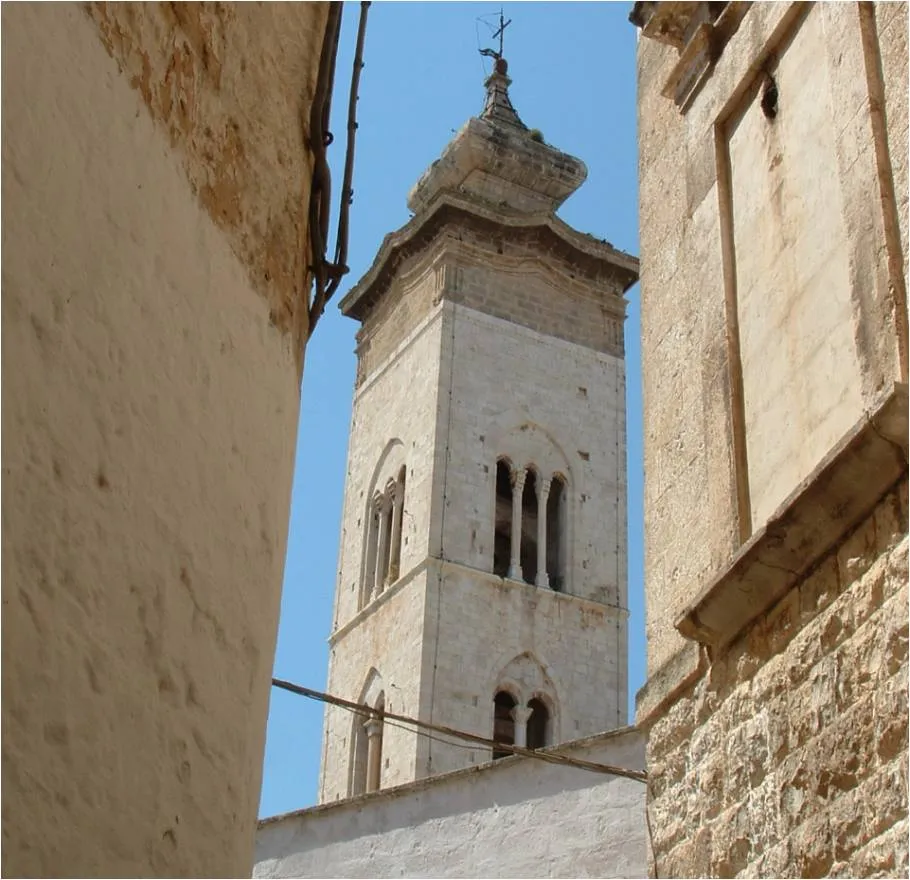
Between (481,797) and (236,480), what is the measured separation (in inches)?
284

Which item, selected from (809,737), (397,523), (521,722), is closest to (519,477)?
(397,523)

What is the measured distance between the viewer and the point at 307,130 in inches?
151

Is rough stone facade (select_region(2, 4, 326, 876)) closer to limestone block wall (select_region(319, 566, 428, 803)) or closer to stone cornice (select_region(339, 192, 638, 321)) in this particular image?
limestone block wall (select_region(319, 566, 428, 803))

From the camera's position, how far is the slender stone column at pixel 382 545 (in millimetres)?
27609

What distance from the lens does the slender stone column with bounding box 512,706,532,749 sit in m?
24.4

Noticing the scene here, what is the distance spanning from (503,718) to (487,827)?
50.4ft

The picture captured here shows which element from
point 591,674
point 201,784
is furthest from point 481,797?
point 591,674

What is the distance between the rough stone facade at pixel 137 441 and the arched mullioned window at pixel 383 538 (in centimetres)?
2382

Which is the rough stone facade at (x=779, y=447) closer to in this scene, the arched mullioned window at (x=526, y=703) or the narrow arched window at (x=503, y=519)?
the arched mullioned window at (x=526, y=703)

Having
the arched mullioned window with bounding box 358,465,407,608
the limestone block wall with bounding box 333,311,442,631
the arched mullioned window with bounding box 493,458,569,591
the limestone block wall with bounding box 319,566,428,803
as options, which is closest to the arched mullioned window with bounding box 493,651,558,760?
the limestone block wall with bounding box 319,566,428,803

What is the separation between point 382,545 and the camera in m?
28.0

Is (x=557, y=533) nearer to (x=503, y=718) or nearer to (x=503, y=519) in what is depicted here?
(x=503, y=519)

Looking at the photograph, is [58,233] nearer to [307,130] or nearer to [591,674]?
[307,130]

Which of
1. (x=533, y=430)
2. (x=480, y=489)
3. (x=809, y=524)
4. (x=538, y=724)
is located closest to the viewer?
(x=809, y=524)
